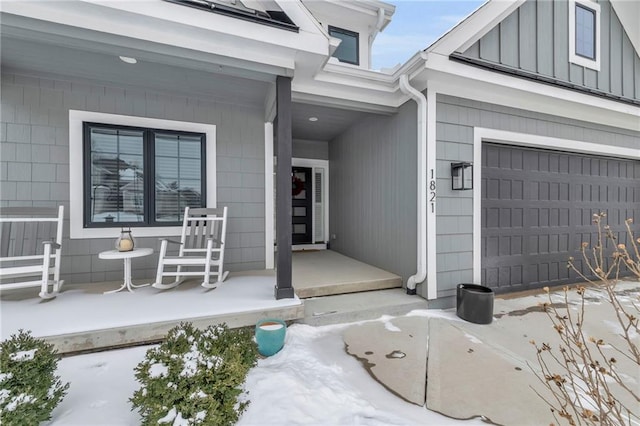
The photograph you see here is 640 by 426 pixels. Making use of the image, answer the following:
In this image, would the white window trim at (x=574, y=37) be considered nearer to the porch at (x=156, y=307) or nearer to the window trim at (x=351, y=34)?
the window trim at (x=351, y=34)

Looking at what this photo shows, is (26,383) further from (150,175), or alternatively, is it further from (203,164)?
(203,164)

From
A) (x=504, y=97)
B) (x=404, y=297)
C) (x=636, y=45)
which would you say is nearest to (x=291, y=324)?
(x=404, y=297)

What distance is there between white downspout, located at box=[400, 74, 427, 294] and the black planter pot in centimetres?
47

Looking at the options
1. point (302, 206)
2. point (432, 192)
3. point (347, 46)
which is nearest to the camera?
point (432, 192)

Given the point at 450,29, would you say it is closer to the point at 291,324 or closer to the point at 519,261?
the point at 519,261

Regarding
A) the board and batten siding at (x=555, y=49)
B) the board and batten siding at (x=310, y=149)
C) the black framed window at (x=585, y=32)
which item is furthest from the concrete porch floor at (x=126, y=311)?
the black framed window at (x=585, y=32)

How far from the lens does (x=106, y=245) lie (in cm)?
364

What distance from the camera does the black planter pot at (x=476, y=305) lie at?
309 cm

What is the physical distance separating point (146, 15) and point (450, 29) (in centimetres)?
300

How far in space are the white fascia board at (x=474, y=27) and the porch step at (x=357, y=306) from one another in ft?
9.29

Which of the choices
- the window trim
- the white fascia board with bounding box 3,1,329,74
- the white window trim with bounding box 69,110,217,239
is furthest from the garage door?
the white window trim with bounding box 69,110,217,239

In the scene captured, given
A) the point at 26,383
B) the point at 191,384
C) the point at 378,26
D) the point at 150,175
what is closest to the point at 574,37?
the point at 378,26

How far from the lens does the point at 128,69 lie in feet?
10.4

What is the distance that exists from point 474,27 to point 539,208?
2.67m
